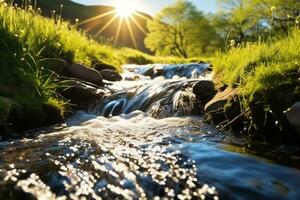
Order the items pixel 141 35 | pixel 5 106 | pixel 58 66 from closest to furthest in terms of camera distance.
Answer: pixel 5 106, pixel 58 66, pixel 141 35

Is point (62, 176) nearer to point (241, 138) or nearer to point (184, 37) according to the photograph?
point (241, 138)

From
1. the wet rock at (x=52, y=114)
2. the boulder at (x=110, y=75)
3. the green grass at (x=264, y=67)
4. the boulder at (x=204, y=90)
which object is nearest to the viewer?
the green grass at (x=264, y=67)

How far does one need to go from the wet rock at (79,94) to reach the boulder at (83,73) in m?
0.90

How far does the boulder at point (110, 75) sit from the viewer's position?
40.7ft

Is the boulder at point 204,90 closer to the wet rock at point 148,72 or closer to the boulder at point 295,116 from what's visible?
the boulder at point 295,116

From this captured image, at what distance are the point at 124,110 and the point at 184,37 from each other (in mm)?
46646

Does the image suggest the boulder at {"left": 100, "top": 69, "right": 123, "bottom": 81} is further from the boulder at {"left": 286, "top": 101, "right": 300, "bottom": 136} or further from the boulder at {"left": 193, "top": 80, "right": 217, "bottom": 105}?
the boulder at {"left": 286, "top": 101, "right": 300, "bottom": 136}

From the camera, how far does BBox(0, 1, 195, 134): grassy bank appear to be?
7.30 meters

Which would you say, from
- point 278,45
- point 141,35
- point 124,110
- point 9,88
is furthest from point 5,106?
point 141,35

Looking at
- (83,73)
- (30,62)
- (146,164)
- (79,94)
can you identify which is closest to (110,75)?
(83,73)

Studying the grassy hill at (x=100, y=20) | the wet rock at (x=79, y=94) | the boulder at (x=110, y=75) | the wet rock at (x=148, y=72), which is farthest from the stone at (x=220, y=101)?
the grassy hill at (x=100, y=20)

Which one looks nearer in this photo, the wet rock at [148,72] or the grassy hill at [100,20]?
the wet rock at [148,72]

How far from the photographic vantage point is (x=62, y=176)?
4.05m

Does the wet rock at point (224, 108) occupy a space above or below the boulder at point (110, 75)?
below
